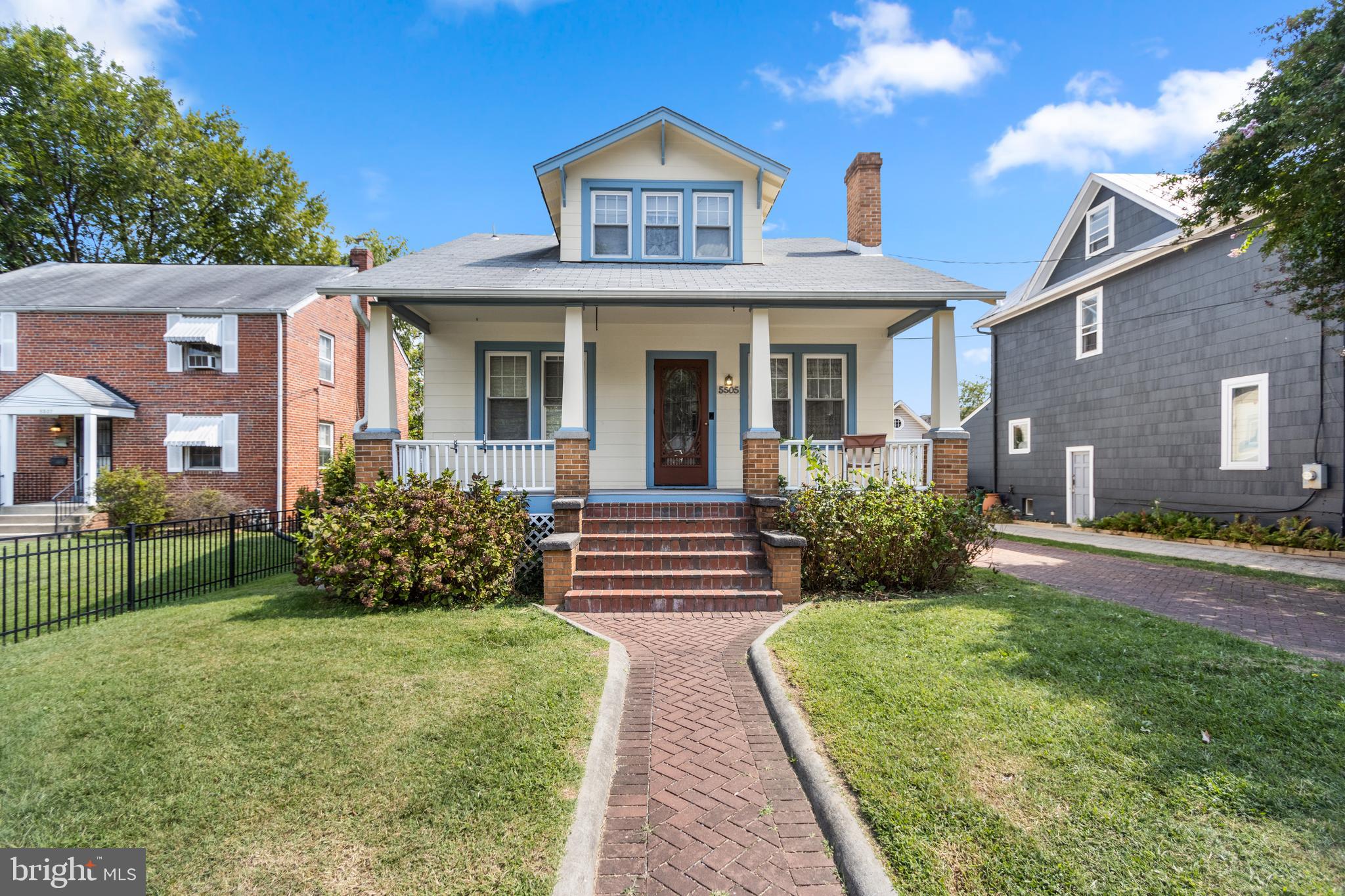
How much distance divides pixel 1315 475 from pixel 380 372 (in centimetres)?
1523

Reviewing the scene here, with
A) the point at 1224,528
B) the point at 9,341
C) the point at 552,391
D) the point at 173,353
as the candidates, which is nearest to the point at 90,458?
the point at 173,353

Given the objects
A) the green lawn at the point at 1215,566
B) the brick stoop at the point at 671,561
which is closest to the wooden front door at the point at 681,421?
the brick stoop at the point at 671,561

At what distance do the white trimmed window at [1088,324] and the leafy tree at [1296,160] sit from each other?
25.2 feet

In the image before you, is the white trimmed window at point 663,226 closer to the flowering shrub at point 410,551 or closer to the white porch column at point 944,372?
the white porch column at point 944,372

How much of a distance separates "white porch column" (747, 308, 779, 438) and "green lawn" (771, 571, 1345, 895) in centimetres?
348

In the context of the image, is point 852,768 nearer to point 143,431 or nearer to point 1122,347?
point 1122,347

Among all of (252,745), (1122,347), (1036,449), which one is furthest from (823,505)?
(1036,449)

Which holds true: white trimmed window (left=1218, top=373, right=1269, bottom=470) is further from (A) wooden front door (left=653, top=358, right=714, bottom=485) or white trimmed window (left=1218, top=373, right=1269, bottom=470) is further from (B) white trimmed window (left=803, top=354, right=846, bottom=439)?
(A) wooden front door (left=653, top=358, right=714, bottom=485)

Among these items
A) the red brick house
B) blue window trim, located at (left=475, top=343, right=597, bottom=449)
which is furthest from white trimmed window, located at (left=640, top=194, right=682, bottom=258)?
the red brick house

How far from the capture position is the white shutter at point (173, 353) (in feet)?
51.0

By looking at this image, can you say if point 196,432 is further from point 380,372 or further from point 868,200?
point 868,200

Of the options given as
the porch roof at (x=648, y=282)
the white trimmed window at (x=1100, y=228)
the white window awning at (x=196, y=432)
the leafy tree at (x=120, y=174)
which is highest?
the leafy tree at (x=120, y=174)

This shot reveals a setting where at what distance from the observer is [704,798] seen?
10.1 ft

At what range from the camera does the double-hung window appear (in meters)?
10.1
